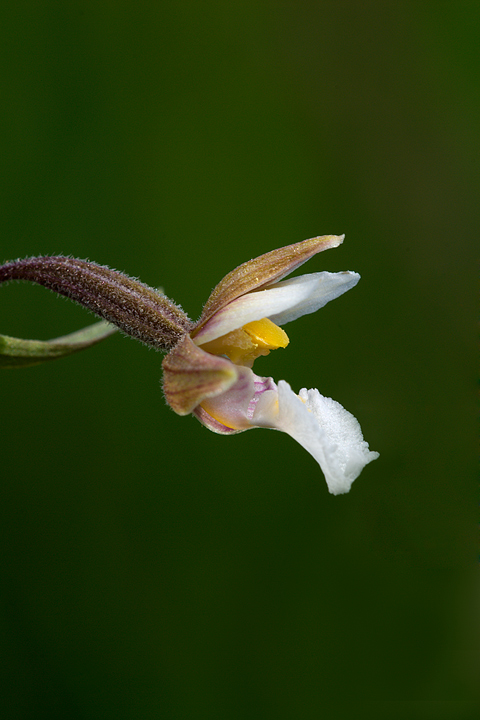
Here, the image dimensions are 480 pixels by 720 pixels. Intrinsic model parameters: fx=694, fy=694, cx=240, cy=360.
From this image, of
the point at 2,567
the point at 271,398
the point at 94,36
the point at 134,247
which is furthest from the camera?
the point at 94,36

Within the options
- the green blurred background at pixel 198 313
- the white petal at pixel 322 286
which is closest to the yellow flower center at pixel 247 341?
the white petal at pixel 322 286

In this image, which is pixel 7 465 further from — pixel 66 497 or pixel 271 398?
pixel 271 398

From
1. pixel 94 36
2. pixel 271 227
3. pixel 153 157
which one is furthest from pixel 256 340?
pixel 94 36

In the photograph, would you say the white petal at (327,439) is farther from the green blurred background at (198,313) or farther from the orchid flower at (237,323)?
the green blurred background at (198,313)

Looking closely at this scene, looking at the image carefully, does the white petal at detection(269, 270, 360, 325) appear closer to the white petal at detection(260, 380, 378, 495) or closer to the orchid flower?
the orchid flower

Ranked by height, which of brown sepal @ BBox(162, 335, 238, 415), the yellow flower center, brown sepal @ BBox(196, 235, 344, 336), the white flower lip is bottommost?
brown sepal @ BBox(162, 335, 238, 415)

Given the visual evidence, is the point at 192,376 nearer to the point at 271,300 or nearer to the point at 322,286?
the point at 271,300

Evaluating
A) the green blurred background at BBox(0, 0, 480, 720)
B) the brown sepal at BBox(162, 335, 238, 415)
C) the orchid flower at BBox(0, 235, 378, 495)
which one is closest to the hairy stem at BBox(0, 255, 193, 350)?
the orchid flower at BBox(0, 235, 378, 495)
